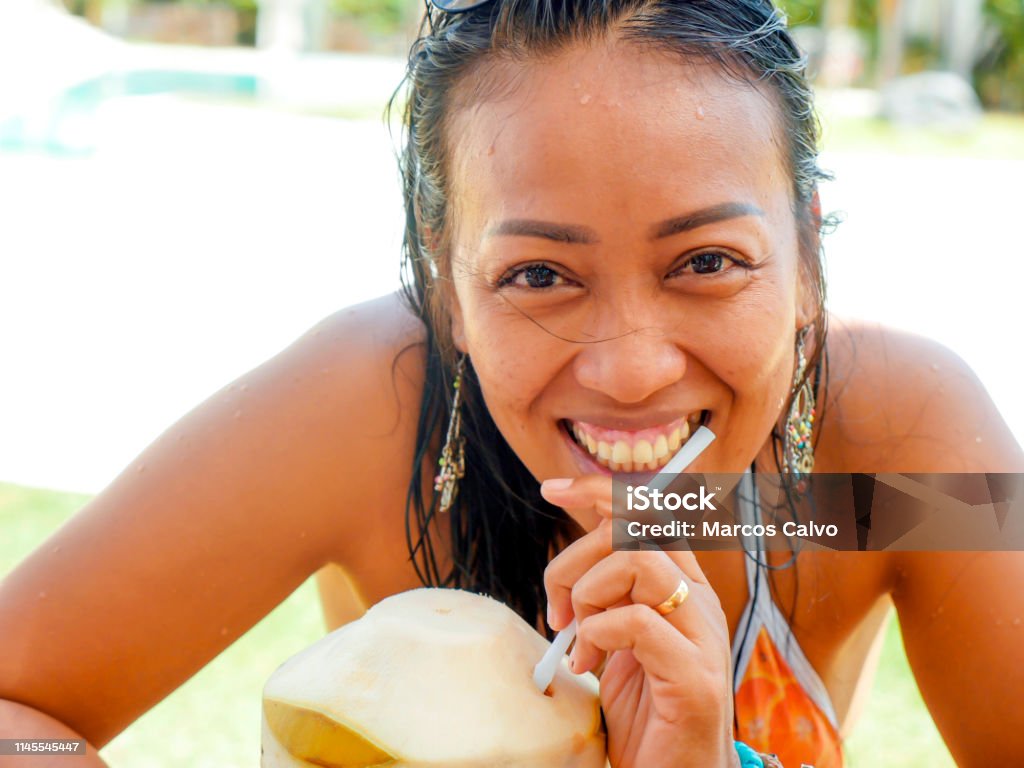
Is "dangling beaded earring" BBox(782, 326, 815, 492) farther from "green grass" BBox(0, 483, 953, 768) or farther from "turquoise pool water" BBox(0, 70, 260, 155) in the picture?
"turquoise pool water" BBox(0, 70, 260, 155)

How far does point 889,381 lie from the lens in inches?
76.2

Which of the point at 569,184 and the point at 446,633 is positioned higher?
the point at 569,184

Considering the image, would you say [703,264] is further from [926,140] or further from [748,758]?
[926,140]

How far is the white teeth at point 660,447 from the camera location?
1448mm

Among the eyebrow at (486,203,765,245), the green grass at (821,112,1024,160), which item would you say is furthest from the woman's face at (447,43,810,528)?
the green grass at (821,112,1024,160)

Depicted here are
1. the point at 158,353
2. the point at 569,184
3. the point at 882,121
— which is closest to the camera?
the point at 569,184

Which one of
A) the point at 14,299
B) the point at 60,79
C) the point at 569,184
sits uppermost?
the point at 569,184

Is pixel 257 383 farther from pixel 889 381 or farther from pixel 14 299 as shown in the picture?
pixel 14 299

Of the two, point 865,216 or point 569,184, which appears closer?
point 569,184

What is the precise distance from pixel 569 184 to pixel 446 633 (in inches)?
21.0

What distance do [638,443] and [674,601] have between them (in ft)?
0.71

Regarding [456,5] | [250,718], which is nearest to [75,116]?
[250,718]

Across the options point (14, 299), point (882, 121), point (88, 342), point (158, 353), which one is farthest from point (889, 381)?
point (882, 121)

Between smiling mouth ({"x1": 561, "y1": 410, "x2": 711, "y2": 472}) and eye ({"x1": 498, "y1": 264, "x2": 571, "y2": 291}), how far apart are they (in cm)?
Answer: 18
